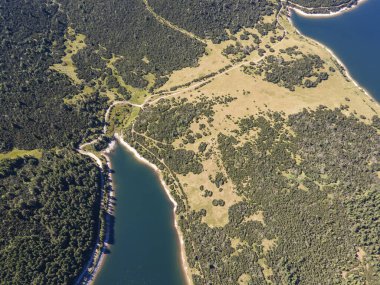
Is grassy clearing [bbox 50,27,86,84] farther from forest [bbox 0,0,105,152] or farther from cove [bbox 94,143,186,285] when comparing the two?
cove [bbox 94,143,186,285]

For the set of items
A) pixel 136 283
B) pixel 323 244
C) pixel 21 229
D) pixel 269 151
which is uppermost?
pixel 269 151

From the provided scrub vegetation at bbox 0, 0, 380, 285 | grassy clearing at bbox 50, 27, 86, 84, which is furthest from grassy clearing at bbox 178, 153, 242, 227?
grassy clearing at bbox 50, 27, 86, 84

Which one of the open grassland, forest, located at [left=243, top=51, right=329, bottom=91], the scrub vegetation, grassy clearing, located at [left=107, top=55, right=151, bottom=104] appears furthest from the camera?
forest, located at [left=243, top=51, right=329, bottom=91]

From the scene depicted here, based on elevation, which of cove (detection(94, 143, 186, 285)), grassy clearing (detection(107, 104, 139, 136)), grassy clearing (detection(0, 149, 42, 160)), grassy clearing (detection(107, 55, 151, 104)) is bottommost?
cove (detection(94, 143, 186, 285))

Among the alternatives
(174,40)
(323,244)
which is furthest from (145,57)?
(323,244)

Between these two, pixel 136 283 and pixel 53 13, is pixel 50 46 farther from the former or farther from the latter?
pixel 136 283

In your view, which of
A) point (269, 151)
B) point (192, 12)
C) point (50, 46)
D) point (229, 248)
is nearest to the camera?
point (229, 248)

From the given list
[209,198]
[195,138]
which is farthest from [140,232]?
[195,138]
